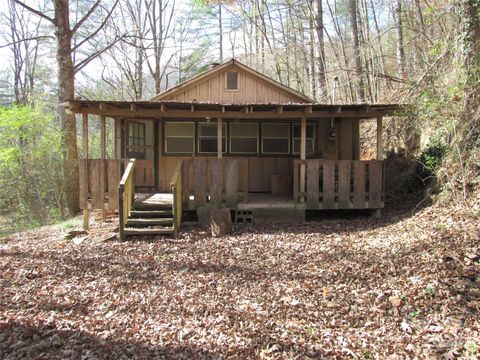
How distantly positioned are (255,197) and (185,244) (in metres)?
3.35

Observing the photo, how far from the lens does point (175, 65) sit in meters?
26.8

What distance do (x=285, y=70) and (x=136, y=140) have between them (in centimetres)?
1207

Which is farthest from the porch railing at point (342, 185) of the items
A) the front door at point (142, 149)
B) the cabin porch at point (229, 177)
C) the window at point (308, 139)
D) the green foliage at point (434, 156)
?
the front door at point (142, 149)

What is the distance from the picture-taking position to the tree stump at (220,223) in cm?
780

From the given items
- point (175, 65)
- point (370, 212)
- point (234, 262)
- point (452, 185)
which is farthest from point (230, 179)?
point (175, 65)

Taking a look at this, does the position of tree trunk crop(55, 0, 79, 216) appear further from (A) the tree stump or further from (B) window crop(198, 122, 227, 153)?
(A) the tree stump

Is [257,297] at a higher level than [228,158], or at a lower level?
lower

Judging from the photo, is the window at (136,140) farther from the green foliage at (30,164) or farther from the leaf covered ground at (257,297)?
the green foliage at (30,164)

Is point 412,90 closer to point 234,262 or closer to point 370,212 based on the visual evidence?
point 370,212

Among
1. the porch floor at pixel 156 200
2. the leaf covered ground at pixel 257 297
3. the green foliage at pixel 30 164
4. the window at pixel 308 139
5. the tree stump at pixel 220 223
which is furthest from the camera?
the green foliage at pixel 30 164

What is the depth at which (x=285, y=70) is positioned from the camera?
20688 millimetres

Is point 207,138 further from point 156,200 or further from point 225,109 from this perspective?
point 156,200

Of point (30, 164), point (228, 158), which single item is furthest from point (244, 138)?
point (30, 164)

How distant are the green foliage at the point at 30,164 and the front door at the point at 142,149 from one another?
22.7 ft
